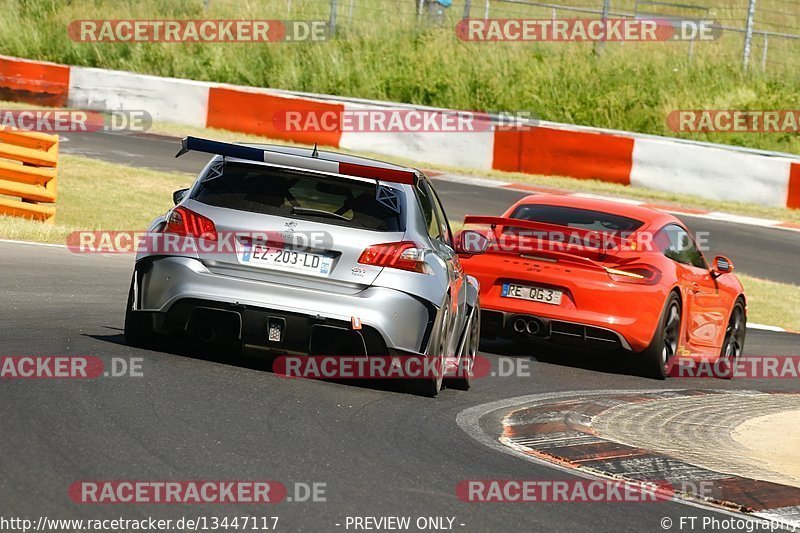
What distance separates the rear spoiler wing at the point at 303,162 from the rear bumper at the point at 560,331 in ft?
9.77

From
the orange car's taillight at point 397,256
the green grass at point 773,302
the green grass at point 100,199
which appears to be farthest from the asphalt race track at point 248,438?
the green grass at point 773,302

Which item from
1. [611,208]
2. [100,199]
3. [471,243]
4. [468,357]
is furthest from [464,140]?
[468,357]

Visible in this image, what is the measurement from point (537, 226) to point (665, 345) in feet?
4.79

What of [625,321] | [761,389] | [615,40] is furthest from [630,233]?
[615,40]

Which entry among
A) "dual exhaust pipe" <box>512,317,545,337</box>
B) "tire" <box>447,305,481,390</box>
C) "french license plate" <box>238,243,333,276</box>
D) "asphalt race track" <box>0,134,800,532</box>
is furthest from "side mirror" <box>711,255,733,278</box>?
"french license plate" <box>238,243,333,276</box>

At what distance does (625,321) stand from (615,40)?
2121 cm

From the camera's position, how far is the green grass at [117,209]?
1582 cm

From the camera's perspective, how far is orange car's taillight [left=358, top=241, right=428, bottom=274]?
7.93 meters

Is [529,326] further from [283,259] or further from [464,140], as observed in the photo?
[464,140]

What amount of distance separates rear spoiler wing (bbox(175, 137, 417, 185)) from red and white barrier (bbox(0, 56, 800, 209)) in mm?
17055

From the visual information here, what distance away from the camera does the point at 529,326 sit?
35.2 ft

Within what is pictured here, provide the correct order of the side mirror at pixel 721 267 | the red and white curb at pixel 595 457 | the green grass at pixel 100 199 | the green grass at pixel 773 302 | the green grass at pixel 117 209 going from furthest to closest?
the green grass at pixel 773 302 < the green grass at pixel 117 209 < the green grass at pixel 100 199 < the side mirror at pixel 721 267 < the red and white curb at pixel 595 457

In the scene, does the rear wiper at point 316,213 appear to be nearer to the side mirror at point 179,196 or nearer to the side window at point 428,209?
the side window at point 428,209

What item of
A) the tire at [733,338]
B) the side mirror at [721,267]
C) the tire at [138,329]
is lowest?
the tire at [733,338]
